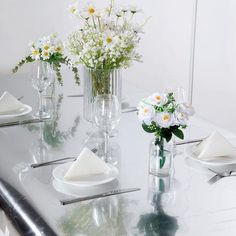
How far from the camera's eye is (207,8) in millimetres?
4848

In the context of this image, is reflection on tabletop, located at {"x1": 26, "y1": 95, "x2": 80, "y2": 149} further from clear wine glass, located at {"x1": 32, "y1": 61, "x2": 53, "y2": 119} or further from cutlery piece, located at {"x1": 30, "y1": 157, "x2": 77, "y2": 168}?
cutlery piece, located at {"x1": 30, "y1": 157, "x2": 77, "y2": 168}

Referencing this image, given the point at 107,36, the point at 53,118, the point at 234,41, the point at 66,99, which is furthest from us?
the point at 234,41

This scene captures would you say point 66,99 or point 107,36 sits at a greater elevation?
point 107,36

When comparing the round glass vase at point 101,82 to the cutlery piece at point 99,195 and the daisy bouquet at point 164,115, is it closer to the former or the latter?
the daisy bouquet at point 164,115

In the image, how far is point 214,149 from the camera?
6.38ft

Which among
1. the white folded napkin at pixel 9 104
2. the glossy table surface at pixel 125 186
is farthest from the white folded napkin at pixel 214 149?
the white folded napkin at pixel 9 104

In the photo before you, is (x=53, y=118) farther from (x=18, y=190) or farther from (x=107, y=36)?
(x=18, y=190)

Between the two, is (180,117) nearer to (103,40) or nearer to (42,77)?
(103,40)

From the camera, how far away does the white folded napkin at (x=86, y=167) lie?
1.73m

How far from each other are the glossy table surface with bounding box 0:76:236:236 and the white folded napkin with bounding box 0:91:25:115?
7.2 inches

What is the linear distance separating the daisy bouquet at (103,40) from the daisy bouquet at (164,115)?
413 millimetres

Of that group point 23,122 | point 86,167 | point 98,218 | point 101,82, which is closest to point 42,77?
point 23,122

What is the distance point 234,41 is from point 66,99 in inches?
87.3

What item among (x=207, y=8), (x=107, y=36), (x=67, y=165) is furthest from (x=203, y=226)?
(x=207, y=8)
